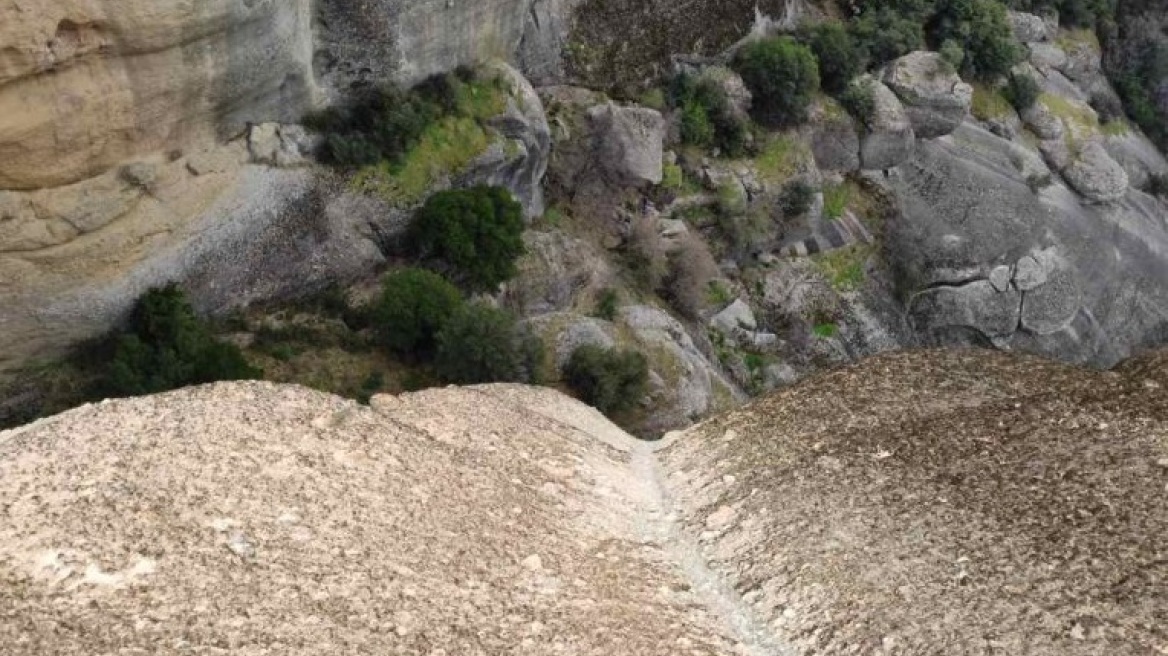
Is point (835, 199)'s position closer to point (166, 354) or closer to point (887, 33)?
point (887, 33)

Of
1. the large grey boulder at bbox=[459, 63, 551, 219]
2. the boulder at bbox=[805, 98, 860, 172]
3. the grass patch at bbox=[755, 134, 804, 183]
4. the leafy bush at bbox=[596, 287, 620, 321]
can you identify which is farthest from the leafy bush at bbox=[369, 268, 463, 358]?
the boulder at bbox=[805, 98, 860, 172]

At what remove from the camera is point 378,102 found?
83.4 ft

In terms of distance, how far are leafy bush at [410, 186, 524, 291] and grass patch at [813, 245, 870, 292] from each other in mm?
13820

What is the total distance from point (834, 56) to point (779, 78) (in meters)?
3.34

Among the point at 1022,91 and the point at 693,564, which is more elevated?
the point at 693,564

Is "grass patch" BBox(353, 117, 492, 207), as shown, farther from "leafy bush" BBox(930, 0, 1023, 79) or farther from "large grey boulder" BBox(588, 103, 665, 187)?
"leafy bush" BBox(930, 0, 1023, 79)

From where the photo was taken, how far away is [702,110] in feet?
109

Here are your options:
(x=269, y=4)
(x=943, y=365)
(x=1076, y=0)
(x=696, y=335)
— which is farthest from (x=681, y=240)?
(x=1076, y=0)

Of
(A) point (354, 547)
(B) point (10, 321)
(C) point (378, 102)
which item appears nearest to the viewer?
(A) point (354, 547)

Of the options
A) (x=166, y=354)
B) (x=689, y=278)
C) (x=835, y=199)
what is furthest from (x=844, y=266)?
(x=166, y=354)

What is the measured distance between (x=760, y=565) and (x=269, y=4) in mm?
16025

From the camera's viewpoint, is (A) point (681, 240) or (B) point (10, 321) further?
(A) point (681, 240)

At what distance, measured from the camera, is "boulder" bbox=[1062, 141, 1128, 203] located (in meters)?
40.4

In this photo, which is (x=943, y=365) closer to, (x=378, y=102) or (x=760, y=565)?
(x=760, y=565)
